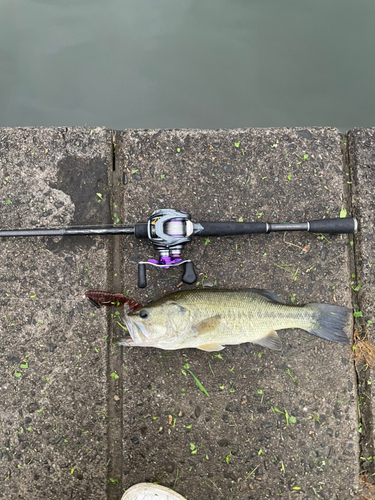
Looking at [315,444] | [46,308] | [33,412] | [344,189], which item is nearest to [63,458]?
[33,412]

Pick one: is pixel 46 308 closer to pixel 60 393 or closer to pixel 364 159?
pixel 60 393

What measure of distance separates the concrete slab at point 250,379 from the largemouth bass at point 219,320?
0.74ft

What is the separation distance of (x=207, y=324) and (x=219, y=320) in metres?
0.11

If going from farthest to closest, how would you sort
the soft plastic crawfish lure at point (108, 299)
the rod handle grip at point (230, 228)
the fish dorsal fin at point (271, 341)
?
the soft plastic crawfish lure at point (108, 299) → the fish dorsal fin at point (271, 341) → the rod handle grip at point (230, 228)

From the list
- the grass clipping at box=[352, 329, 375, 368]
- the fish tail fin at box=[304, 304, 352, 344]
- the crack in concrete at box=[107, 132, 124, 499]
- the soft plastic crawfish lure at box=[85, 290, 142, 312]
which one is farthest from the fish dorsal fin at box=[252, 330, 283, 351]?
the crack in concrete at box=[107, 132, 124, 499]

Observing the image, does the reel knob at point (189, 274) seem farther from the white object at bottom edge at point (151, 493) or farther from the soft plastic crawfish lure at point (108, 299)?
the white object at bottom edge at point (151, 493)

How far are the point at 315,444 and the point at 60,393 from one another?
99.4 inches

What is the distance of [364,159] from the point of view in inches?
128

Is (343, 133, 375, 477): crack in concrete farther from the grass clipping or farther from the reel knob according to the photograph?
the reel knob

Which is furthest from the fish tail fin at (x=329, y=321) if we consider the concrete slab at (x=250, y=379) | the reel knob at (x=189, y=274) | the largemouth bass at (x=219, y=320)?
the reel knob at (x=189, y=274)

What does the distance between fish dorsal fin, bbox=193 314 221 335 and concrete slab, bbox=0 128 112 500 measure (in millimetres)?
959

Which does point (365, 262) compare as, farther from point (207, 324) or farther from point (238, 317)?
point (207, 324)

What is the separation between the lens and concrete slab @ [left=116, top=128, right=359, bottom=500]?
10.3 ft

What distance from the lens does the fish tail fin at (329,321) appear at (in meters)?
2.99
